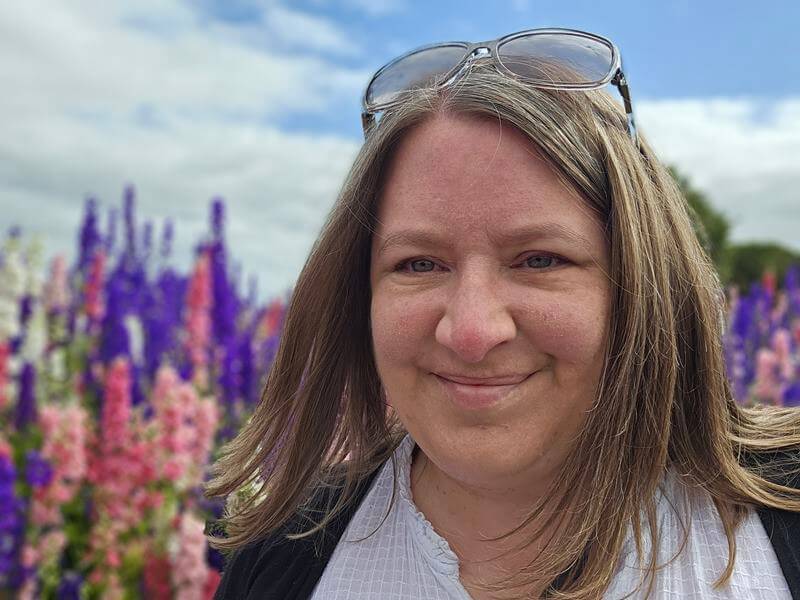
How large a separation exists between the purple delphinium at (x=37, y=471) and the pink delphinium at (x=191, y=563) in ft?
2.68

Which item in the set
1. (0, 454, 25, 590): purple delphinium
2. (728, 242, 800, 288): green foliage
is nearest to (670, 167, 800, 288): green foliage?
(728, 242, 800, 288): green foliage

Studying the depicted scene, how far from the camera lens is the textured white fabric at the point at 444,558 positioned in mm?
1461

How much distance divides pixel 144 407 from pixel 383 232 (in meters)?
3.18

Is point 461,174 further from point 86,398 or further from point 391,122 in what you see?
point 86,398

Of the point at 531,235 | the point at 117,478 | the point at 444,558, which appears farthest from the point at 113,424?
the point at 531,235

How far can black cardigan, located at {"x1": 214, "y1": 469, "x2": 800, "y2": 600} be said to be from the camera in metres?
1.75

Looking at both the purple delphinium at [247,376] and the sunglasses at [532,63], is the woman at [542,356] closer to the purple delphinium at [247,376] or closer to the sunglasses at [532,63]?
the sunglasses at [532,63]

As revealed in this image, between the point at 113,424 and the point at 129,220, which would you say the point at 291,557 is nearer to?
the point at 113,424

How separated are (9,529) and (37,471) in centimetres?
30

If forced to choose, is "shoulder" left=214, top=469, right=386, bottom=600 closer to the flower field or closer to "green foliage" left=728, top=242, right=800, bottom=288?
the flower field

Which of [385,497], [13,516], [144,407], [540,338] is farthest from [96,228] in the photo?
[540,338]

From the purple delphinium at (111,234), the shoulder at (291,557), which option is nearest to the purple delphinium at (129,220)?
the purple delphinium at (111,234)

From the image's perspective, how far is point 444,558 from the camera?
63.7 inches

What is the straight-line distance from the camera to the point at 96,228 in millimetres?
5750
